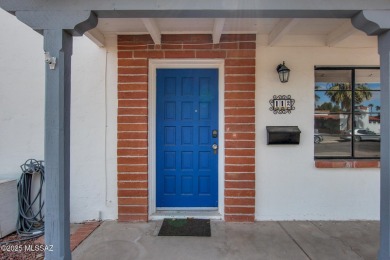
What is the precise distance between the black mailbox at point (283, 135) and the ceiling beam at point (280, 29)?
49.6 inches

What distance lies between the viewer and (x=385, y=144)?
7.06ft

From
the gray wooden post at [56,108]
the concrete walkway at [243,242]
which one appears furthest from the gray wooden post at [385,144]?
the gray wooden post at [56,108]

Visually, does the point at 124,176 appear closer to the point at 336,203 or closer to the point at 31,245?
the point at 31,245

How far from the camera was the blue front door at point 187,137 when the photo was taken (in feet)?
12.2

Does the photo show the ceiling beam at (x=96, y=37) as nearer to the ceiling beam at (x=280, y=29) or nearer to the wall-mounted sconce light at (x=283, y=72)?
the ceiling beam at (x=280, y=29)

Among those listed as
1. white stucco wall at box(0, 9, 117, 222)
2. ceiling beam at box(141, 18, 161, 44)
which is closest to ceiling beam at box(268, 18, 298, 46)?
ceiling beam at box(141, 18, 161, 44)

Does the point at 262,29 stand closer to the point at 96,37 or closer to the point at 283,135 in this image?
the point at 283,135

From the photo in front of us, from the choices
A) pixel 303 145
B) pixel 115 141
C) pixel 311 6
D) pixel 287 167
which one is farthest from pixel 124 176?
pixel 311 6

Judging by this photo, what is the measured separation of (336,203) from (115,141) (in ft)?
11.4

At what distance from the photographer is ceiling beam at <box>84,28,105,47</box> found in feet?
10.3

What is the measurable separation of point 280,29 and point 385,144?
1.83 m

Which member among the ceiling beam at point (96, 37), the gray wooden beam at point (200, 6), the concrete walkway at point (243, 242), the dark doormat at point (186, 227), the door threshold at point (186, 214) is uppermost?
the ceiling beam at point (96, 37)

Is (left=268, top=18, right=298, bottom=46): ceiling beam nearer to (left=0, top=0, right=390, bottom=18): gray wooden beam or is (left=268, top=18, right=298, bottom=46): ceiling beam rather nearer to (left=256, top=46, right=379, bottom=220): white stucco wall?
(left=256, top=46, right=379, bottom=220): white stucco wall

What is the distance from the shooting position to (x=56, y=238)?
216 centimetres
